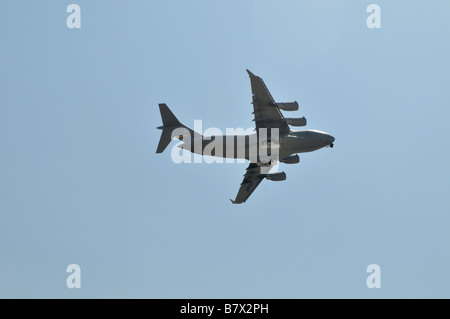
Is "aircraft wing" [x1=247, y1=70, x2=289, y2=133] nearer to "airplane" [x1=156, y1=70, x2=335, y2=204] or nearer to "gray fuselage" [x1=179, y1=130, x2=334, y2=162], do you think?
"airplane" [x1=156, y1=70, x2=335, y2=204]

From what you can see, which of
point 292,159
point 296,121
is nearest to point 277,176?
point 292,159

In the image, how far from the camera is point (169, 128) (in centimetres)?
6581

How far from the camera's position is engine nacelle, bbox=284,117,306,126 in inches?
2480

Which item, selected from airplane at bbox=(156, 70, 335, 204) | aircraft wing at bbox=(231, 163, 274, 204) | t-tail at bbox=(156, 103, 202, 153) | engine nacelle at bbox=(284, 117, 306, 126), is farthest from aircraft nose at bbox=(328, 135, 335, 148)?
t-tail at bbox=(156, 103, 202, 153)

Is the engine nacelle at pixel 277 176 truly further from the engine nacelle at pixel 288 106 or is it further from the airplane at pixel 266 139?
the engine nacelle at pixel 288 106

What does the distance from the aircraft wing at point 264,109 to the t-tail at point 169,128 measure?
753cm

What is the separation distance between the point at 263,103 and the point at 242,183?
383 inches

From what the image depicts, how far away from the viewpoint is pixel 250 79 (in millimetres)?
60094

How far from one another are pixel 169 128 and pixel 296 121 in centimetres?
1123

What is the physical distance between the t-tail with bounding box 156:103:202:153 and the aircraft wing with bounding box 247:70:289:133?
24.7ft

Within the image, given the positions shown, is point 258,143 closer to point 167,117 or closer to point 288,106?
point 288,106

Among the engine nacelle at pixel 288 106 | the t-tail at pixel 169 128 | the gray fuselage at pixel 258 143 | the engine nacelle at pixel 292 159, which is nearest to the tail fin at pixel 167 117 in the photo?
the t-tail at pixel 169 128

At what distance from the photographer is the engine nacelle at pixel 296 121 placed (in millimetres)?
62987
